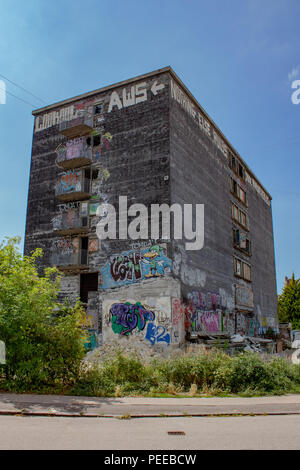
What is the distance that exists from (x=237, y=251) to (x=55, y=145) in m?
17.1

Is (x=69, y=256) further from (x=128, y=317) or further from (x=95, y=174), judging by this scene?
(x=128, y=317)

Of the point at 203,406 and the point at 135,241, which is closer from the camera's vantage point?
the point at 203,406

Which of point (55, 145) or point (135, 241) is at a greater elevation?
point (55, 145)

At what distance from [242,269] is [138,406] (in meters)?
25.7

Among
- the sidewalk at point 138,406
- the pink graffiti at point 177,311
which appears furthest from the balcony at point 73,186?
the sidewalk at point 138,406

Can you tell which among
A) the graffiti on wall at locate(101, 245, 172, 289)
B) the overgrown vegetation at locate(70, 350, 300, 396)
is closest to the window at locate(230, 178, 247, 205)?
the graffiti on wall at locate(101, 245, 172, 289)

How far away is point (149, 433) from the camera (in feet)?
23.3

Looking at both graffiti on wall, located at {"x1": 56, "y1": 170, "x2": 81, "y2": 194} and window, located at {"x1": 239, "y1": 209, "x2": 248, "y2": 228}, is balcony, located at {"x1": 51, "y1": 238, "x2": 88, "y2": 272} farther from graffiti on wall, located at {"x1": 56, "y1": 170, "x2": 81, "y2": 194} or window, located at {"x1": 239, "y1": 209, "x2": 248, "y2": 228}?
window, located at {"x1": 239, "y1": 209, "x2": 248, "y2": 228}

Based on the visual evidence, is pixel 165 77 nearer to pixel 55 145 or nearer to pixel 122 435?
pixel 55 145

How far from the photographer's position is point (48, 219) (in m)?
27.8

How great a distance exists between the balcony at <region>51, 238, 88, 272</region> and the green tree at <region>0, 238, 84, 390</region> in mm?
12133
